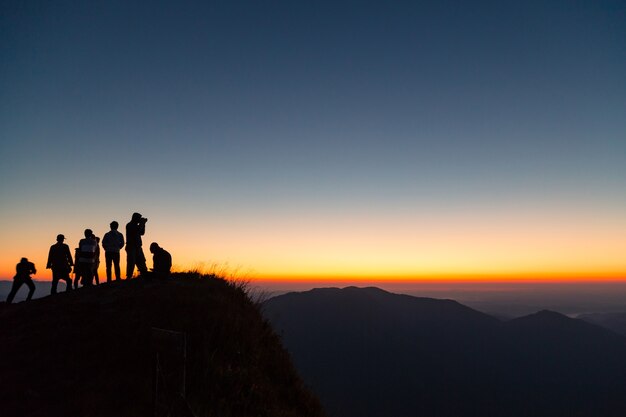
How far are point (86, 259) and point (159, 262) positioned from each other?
3762mm

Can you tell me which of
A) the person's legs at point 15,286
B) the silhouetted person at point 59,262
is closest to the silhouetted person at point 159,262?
the silhouetted person at point 59,262

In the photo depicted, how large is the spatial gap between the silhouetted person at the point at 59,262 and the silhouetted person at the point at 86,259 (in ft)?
1.10

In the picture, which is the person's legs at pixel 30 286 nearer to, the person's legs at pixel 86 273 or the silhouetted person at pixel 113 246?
the person's legs at pixel 86 273

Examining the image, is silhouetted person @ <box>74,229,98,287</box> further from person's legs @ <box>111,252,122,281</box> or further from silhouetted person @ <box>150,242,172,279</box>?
silhouetted person @ <box>150,242,172,279</box>

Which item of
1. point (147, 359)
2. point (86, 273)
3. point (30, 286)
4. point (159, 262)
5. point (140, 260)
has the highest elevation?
point (140, 260)

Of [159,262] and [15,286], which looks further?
[15,286]

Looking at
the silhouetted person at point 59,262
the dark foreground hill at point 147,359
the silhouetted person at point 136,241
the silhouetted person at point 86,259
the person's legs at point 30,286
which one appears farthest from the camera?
the silhouetted person at point 86,259

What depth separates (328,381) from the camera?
19862 cm

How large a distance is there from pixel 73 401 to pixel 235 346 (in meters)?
3.39

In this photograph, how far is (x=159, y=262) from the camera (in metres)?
14.9

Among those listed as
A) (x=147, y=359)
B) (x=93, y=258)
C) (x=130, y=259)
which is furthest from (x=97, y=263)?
(x=147, y=359)

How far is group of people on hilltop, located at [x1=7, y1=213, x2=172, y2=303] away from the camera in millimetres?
15453

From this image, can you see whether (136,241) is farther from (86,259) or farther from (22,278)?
(22,278)

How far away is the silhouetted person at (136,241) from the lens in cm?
1546
